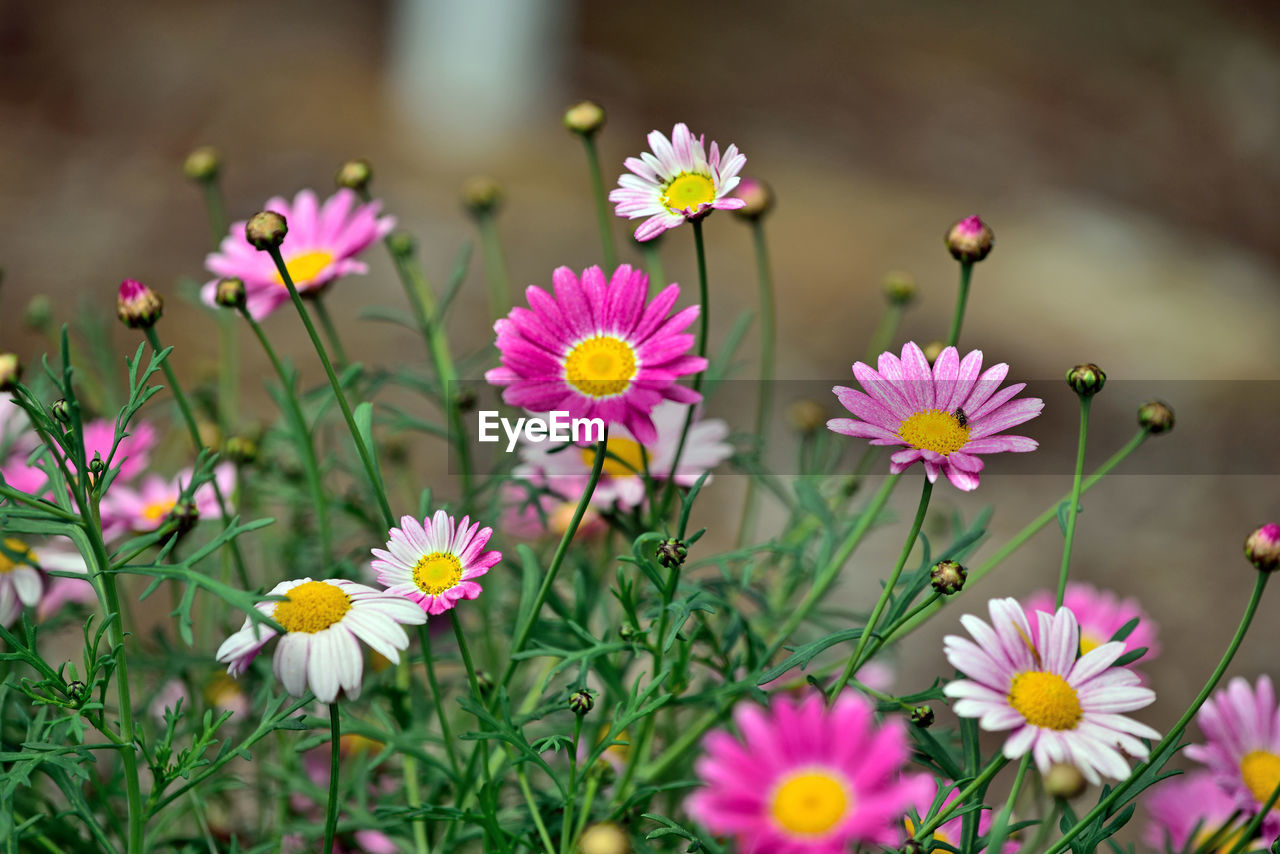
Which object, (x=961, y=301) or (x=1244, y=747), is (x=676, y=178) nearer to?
(x=961, y=301)

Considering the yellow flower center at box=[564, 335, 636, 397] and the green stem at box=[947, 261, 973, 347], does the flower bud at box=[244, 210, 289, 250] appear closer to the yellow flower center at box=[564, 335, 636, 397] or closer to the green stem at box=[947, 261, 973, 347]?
the yellow flower center at box=[564, 335, 636, 397]

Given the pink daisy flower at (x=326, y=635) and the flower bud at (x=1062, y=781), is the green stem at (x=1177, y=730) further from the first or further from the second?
the pink daisy flower at (x=326, y=635)

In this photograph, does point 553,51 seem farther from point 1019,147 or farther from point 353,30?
point 1019,147

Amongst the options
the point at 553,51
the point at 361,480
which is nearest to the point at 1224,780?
the point at 361,480

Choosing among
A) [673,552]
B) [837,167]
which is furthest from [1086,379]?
[837,167]

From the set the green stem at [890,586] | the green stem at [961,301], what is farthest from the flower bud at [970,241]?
the green stem at [890,586]

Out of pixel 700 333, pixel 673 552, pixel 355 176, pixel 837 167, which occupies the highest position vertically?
pixel 837 167
